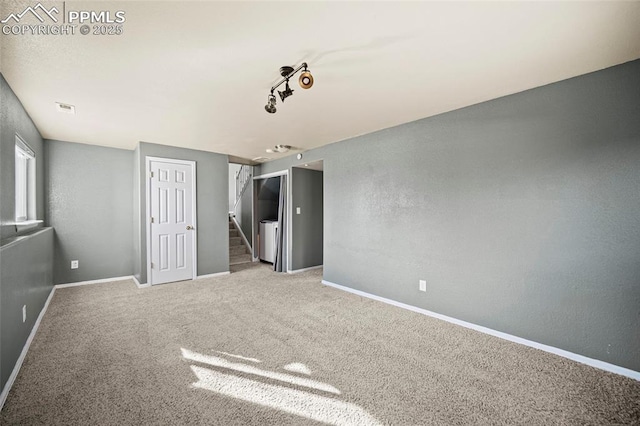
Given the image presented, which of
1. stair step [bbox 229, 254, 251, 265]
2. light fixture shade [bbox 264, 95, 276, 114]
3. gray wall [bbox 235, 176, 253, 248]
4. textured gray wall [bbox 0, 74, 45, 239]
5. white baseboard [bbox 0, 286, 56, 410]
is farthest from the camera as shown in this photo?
gray wall [bbox 235, 176, 253, 248]

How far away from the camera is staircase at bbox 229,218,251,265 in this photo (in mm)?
6465

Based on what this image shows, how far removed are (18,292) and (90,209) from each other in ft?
9.12

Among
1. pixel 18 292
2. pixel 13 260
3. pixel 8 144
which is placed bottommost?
pixel 18 292

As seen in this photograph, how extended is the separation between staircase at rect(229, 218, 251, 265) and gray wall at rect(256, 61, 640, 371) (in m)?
3.73

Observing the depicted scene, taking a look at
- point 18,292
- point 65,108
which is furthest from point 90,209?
point 18,292

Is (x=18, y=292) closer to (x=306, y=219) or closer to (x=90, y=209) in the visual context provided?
(x=90, y=209)

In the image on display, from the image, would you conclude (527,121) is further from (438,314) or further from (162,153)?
(162,153)

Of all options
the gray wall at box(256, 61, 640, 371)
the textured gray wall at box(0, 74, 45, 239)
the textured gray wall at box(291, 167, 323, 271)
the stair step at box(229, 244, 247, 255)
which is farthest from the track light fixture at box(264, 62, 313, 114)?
the stair step at box(229, 244, 247, 255)

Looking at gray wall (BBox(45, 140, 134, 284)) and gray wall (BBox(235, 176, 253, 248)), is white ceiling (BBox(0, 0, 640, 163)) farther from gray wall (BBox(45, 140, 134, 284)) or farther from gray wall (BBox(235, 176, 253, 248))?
gray wall (BBox(235, 176, 253, 248))

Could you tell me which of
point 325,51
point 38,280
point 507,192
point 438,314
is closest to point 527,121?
point 507,192

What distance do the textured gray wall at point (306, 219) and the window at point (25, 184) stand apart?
→ 12.2ft

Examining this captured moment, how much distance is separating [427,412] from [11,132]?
163 inches

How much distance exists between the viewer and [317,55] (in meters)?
1.99

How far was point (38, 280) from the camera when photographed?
3.07 meters
